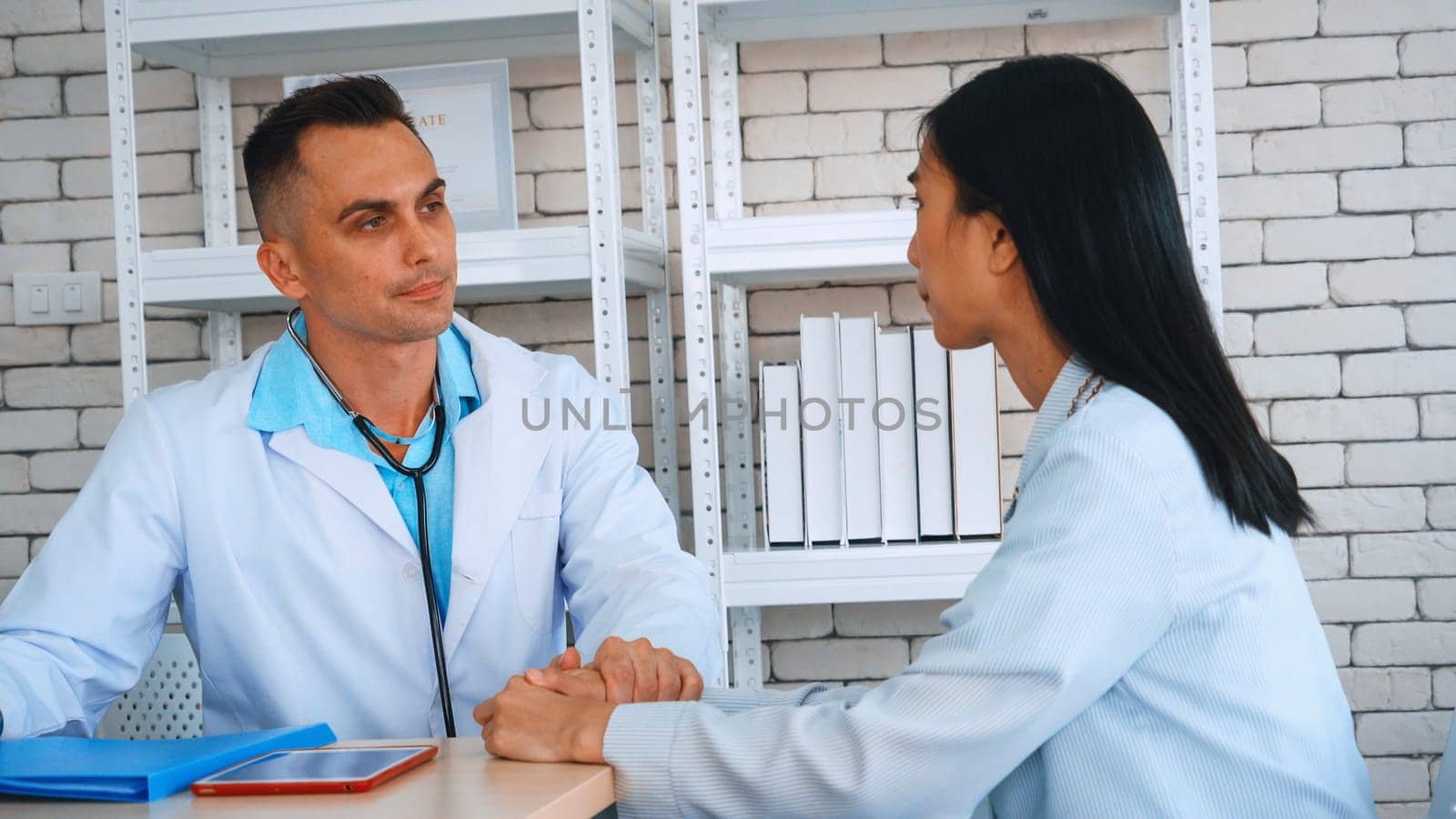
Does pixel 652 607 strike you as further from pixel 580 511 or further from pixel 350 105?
pixel 350 105

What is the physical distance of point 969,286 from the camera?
3.70ft

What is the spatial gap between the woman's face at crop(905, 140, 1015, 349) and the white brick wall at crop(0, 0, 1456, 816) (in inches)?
48.6

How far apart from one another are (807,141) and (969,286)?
1.34m

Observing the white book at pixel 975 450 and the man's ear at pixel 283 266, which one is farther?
the white book at pixel 975 450

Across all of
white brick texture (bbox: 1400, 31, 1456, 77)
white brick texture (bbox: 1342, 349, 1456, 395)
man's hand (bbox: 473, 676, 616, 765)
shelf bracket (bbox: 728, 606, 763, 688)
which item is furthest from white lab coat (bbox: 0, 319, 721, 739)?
white brick texture (bbox: 1400, 31, 1456, 77)

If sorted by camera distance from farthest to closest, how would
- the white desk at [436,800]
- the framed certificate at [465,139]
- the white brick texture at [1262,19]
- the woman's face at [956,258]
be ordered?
the white brick texture at [1262,19] → the framed certificate at [465,139] → the woman's face at [956,258] → the white desk at [436,800]

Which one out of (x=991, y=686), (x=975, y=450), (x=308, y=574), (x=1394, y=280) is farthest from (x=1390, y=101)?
(x=308, y=574)

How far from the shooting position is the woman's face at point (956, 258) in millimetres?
1104

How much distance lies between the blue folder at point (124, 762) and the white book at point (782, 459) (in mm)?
1144

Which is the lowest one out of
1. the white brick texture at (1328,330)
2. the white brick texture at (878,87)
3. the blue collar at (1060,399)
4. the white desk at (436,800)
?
the white desk at (436,800)

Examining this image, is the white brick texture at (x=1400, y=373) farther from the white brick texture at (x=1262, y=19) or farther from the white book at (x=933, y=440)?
the white book at (x=933, y=440)

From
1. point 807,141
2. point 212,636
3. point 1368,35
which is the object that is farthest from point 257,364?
point 1368,35

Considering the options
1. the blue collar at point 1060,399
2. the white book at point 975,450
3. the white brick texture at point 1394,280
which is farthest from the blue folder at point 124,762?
the white brick texture at point 1394,280

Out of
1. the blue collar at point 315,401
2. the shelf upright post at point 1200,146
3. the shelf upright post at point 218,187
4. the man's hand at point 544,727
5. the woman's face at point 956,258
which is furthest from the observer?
the shelf upright post at point 218,187
